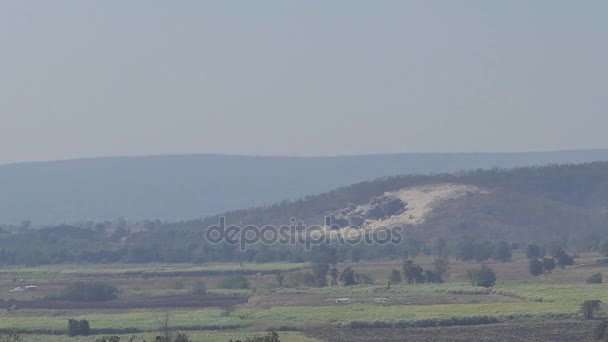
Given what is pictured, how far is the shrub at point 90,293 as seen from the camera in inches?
3324

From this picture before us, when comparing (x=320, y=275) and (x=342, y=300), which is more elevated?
(x=320, y=275)

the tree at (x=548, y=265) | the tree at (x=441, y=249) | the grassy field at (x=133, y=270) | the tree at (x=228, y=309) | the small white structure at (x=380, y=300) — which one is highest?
the tree at (x=441, y=249)

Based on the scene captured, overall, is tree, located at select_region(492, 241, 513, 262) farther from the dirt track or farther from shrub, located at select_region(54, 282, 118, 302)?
shrub, located at select_region(54, 282, 118, 302)

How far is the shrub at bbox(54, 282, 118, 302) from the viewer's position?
84.4m

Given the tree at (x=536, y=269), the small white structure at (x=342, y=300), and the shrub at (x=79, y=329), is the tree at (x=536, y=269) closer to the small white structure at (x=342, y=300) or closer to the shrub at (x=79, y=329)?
the small white structure at (x=342, y=300)

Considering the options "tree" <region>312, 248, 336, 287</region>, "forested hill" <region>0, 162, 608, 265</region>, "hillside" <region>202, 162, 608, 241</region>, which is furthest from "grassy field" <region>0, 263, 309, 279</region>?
"hillside" <region>202, 162, 608, 241</region>

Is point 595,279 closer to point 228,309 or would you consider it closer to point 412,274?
point 412,274

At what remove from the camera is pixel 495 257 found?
11612cm

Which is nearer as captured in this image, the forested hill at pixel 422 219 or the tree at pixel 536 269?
the tree at pixel 536 269

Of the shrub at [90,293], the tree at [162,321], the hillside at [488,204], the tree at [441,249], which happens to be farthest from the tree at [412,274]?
the hillside at [488,204]

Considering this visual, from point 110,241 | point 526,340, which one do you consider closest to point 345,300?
point 526,340

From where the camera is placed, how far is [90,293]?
85062 millimetres

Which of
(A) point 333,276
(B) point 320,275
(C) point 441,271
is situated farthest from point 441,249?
(B) point 320,275

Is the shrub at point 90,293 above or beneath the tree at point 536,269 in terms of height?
beneath
